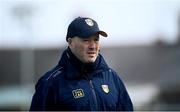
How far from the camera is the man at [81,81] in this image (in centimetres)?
585

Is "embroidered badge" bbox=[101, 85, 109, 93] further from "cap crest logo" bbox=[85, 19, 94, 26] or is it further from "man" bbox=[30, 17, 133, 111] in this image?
"cap crest logo" bbox=[85, 19, 94, 26]

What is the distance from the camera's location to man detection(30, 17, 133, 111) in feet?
19.2


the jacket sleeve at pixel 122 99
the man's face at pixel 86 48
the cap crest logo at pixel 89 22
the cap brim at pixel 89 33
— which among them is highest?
the cap crest logo at pixel 89 22

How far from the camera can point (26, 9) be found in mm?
30312

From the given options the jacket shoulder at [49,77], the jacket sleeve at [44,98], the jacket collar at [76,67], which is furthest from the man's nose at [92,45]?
the jacket sleeve at [44,98]

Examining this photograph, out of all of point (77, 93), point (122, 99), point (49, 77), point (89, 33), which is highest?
point (89, 33)

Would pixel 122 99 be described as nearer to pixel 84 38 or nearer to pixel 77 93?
pixel 77 93

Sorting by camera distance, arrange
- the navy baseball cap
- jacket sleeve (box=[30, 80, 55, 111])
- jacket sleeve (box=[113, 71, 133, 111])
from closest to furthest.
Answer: jacket sleeve (box=[30, 80, 55, 111]) → the navy baseball cap → jacket sleeve (box=[113, 71, 133, 111])

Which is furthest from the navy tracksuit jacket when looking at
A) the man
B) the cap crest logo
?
the cap crest logo

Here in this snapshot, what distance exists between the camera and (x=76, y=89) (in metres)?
5.89

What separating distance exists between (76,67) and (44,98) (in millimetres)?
346

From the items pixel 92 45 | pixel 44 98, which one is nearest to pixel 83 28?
pixel 92 45

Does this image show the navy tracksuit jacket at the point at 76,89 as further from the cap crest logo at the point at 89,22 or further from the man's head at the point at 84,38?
the cap crest logo at the point at 89,22

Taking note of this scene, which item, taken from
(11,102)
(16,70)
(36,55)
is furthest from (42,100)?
(36,55)
